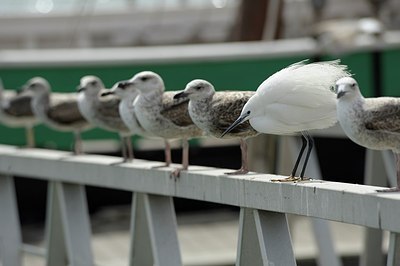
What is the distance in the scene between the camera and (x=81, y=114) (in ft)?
39.4

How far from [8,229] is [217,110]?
4.10 meters

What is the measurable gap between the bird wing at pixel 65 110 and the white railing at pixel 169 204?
1.35 ft

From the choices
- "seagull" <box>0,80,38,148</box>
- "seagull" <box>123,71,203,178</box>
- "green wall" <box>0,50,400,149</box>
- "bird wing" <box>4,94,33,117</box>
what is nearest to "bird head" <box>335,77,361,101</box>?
"seagull" <box>123,71,203,178</box>

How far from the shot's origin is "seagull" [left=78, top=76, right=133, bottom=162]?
10922 millimetres

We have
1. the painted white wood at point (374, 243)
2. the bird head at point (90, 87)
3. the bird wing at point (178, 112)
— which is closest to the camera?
the bird wing at point (178, 112)

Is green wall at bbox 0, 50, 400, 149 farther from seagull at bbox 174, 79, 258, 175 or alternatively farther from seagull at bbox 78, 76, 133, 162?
seagull at bbox 174, 79, 258, 175

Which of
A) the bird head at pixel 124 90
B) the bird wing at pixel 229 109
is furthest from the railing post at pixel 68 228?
the bird wing at pixel 229 109

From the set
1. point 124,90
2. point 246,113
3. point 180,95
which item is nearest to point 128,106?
point 124,90

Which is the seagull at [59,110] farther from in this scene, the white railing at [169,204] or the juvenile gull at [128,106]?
the juvenile gull at [128,106]

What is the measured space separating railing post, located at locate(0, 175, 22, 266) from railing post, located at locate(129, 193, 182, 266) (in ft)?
9.17

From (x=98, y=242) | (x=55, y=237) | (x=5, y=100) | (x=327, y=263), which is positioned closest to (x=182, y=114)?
(x=55, y=237)

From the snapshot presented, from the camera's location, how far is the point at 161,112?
30.9 ft

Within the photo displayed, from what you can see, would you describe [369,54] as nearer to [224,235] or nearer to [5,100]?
[224,235]

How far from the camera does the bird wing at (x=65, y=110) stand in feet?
40.4
